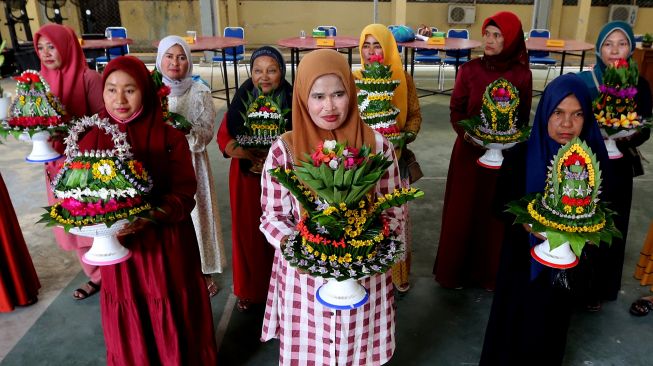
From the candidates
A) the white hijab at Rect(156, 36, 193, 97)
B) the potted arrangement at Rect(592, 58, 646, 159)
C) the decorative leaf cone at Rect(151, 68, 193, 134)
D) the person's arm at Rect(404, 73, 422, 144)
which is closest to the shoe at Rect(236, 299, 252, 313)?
the decorative leaf cone at Rect(151, 68, 193, 134)

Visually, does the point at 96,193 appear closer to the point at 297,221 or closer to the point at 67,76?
the point at 297,221

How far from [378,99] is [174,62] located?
122 centimetres

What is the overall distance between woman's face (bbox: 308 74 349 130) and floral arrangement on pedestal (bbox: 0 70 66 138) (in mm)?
1761

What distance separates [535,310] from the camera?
207 cm

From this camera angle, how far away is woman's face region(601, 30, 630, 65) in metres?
2.88

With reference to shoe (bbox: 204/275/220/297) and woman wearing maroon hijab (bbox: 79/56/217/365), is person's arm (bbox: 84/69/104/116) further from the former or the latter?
shoe (bbox: 204/275/220/297)

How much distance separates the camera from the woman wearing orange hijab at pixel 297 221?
5.39ft

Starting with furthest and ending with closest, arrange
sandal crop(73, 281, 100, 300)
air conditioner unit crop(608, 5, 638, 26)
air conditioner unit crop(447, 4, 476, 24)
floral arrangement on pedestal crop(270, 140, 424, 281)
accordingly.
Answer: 1. air conditioner unit crop(447, 4, 476, 24)
2. air conditioner unit crop(608, 5, 638, 26)
3. sandal crop(73, 281, 100, 300)
4. floral arrangement on pedestal crop(270, 140, 424, 281)

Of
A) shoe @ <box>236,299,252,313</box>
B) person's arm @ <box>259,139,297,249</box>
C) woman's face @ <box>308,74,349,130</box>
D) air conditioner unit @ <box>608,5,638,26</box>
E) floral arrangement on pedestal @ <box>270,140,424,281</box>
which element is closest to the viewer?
floral arrangement on pedestal @ <box>270,140,424,281</box>

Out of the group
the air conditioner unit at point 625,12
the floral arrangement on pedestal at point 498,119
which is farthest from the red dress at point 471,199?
the air conditioner unit at point 625,12

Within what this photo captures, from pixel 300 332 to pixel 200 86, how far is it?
1.75m

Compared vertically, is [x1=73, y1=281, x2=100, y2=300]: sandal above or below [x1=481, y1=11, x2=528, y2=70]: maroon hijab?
below

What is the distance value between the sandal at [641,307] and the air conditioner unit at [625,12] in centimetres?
1147

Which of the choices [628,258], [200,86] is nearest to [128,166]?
[200,86]
